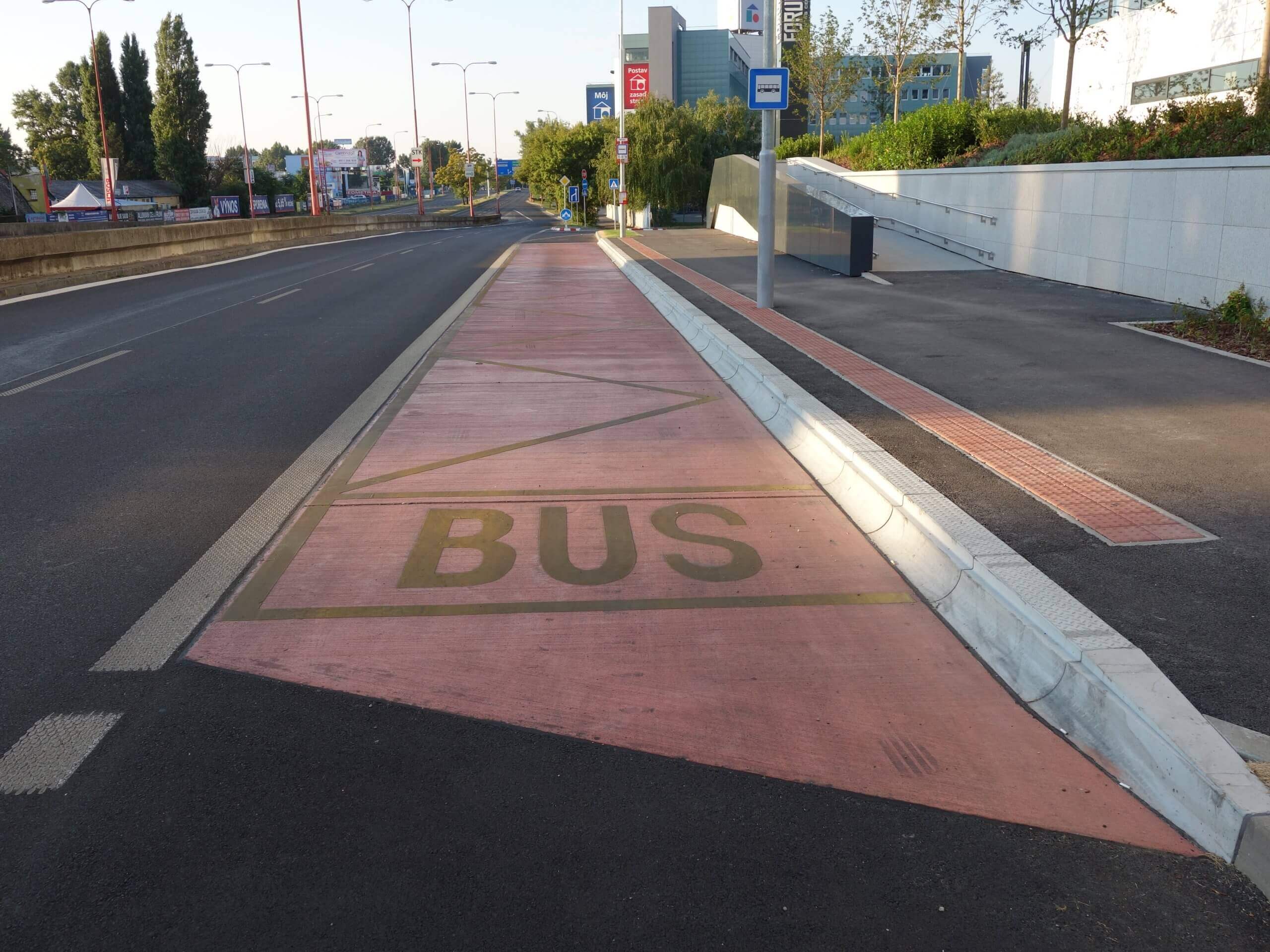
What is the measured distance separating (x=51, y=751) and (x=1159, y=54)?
136 ft

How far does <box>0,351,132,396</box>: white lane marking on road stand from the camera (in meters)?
10.4

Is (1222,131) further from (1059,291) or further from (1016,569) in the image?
(1016,569)

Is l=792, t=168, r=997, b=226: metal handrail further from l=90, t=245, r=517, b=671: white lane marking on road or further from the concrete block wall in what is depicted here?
l=90, t=245, r=517, b=671: white lane marking on road

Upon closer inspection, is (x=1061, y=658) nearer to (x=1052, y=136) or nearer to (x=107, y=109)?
(x=1052, y=136)

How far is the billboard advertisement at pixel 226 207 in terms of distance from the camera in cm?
8556

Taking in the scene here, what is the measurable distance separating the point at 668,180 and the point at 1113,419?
151 ft

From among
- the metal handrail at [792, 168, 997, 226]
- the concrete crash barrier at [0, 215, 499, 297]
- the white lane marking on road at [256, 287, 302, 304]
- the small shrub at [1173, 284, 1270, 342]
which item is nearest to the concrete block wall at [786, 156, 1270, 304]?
the metal handrail at [792, 168, 997, 226]

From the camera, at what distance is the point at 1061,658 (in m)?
3.98

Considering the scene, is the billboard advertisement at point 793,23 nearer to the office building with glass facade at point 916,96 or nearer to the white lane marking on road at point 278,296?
the white lane marking on road at point 278,296

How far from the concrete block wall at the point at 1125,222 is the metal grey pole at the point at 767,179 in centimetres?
566

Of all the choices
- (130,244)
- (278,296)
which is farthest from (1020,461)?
(130,244)

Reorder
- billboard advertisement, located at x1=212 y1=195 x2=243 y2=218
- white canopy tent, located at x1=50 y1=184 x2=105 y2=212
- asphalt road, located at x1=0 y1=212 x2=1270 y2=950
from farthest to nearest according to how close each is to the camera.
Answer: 1. billboard advertisement, located at x1=212 y1=195 x2=243 y2=218
2. white canopy tent, located at x1=50 y1=184 x2=105 y2=212
3. asphalt road, located at x1=0 y1=212 x2=1270 y2=950

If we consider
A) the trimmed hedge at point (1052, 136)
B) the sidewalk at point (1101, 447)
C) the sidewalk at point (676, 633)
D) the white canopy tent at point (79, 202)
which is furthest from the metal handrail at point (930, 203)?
the white canopy tent at point (79, 202)

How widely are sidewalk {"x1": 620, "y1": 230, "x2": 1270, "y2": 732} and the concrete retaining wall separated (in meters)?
15.6
